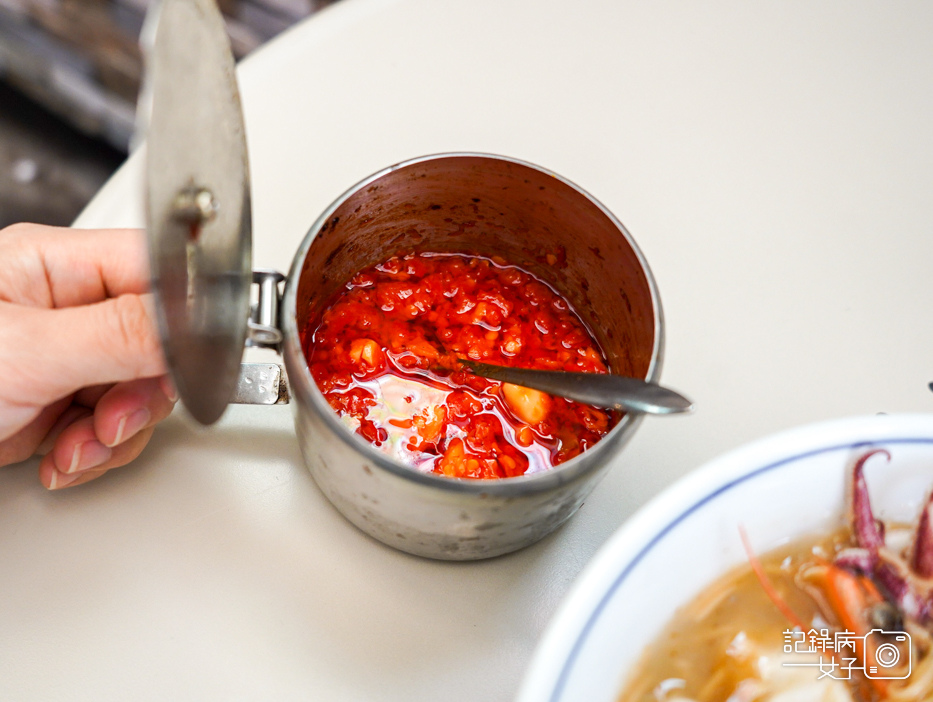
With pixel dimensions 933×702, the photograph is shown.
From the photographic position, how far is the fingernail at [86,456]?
67 cm

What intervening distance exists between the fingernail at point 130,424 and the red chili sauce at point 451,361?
0.52 ft

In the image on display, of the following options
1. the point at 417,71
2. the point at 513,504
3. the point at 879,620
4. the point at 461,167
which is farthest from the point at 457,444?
the point at 417,71

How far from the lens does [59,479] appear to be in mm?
683

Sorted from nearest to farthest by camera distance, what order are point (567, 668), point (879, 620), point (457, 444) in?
point (567, 668) < point (879, 620) < point (457, 444)

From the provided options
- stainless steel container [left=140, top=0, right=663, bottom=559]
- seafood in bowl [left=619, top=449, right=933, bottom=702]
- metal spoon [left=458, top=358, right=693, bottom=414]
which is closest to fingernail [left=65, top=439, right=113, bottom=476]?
stainless steel container [left=140, top=0, right=663, bottom=559]

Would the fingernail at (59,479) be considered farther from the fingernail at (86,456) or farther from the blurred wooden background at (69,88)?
the blurred wooden background at (69,88)

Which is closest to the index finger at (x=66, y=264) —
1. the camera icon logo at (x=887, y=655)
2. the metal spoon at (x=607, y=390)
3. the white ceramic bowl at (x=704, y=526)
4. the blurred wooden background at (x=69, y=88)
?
the metal spoon at (x=607, y=390)

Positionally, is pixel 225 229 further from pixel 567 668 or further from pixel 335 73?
pixel 335 73

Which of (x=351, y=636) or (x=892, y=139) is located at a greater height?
(x=892, y=139)

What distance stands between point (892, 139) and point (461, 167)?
25.6 inches

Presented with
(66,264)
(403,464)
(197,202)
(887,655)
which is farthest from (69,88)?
(887,655)

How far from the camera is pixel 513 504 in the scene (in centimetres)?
54

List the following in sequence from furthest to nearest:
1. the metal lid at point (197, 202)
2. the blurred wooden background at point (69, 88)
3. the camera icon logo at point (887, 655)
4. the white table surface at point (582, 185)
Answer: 1. the blurred wooden background at point (69, 88)
2. the white table surface at point (582, 185)
3. the camera icon logo at point (887, 655)
4. the metal lid at point (197, 202)

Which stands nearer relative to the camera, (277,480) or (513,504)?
(513,504)
